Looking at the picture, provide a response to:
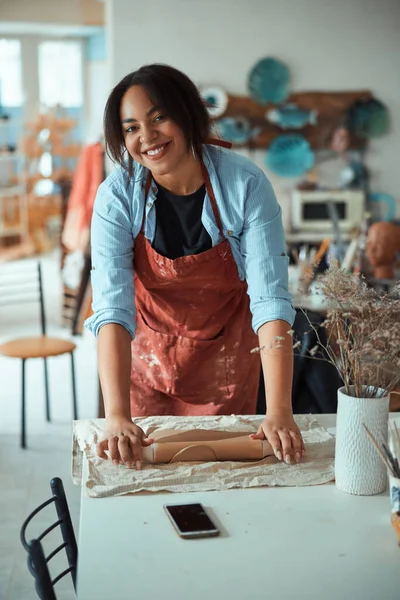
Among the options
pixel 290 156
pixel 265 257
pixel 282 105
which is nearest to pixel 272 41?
pixel 282 105

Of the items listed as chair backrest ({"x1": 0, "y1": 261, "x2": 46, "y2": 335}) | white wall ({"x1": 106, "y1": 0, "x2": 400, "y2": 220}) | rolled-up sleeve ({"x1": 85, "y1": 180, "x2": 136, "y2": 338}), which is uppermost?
white wall ({"x1": 106, "y1": 0, "x2": 400, "y2": 220})

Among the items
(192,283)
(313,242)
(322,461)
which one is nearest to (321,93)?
(313,242)

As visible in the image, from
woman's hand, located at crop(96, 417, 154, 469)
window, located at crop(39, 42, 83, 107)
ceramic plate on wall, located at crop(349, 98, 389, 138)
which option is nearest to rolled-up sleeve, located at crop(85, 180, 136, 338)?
woman's hand, located at crop(96, 417, 154, 469)

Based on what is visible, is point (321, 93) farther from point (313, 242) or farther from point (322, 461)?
point (322, 461)

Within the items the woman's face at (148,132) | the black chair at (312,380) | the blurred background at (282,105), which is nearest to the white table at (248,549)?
the woman's face at (148,132)

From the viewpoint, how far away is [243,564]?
1.10 meters

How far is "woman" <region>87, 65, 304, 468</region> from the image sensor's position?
5.23ft

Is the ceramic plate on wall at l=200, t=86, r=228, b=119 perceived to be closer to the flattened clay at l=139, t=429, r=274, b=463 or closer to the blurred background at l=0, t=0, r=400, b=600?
the blurred background at l=0, t=0, r=400, b=600

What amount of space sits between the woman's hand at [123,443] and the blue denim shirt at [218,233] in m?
0.26

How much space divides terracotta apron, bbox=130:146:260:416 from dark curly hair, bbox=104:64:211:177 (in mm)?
321

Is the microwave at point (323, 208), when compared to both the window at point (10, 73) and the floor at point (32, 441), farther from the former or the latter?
the window at point (10, 73)

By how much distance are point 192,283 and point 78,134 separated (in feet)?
27.7

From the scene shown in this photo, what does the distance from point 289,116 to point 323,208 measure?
2.45ft

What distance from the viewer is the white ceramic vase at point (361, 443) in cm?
131
